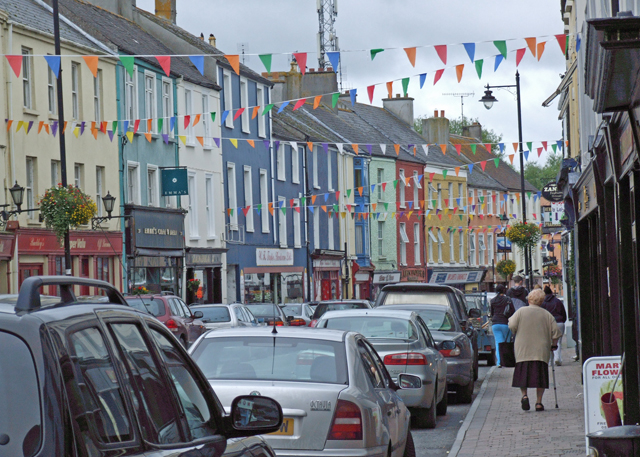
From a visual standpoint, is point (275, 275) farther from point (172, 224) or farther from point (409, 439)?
point (409, 439)

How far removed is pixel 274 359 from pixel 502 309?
13.6 metres

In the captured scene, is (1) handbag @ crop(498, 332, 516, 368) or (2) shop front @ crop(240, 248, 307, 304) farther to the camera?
(2) shop front @ crop(240, 248, 307, 304)

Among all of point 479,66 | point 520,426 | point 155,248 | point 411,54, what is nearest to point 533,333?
point 520,426

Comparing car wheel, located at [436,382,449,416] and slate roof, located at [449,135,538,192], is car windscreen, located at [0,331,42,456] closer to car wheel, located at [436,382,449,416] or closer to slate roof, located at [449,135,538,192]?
car wheel, located at [436,382,449,416]

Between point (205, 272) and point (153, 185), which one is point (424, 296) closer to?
point (153, 185)

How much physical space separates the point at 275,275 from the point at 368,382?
3908cm

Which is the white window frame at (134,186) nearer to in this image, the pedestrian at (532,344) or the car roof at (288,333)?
the pedestrian at (532,344)

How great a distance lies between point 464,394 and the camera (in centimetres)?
1691

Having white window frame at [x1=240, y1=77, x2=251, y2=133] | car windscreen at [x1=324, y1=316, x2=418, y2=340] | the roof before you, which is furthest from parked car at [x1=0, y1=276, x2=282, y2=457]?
white window frame at [x1=240, y1=77, x2=251, y2=133]

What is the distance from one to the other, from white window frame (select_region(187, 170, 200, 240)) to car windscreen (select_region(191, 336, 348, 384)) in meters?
31.2

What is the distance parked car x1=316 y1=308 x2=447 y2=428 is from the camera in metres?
13.0

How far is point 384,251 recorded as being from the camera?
61.0 metres

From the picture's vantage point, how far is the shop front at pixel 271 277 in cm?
4456

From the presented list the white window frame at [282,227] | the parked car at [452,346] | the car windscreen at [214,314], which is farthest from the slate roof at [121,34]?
the parked car at [452,346]
